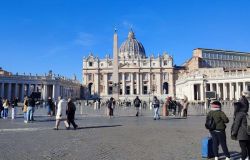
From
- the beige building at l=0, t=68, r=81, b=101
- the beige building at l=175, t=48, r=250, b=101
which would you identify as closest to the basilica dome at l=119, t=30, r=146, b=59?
the beige building at l=175, t=48, r=250, b=101

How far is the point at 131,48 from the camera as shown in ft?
394

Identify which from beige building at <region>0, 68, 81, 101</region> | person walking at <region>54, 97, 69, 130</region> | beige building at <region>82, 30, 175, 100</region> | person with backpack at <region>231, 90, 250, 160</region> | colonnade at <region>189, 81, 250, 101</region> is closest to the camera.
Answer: person with backpack at <region>231, 90, 250, 160</region>

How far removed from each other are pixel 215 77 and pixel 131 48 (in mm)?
53931

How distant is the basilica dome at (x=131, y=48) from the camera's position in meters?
118

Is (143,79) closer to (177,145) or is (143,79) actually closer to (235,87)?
(235,87)

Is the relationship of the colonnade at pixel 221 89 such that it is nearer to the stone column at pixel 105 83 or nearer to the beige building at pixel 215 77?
the beige building at pixel 215 77

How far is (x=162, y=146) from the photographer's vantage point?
913 cm

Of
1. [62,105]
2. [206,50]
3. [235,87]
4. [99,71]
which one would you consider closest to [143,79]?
[99,71]

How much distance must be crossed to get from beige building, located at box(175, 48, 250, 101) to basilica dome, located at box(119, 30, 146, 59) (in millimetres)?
21932

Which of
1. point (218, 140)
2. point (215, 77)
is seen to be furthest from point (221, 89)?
point (218, 140)

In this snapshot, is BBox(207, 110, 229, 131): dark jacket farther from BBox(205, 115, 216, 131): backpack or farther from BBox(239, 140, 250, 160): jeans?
BBox(239, 140, 250, 160): jeans

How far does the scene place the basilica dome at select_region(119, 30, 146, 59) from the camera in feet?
388

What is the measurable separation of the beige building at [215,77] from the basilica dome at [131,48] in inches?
863

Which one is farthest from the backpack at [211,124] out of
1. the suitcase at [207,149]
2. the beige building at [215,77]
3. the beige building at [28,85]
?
the beige building at [28,85]
